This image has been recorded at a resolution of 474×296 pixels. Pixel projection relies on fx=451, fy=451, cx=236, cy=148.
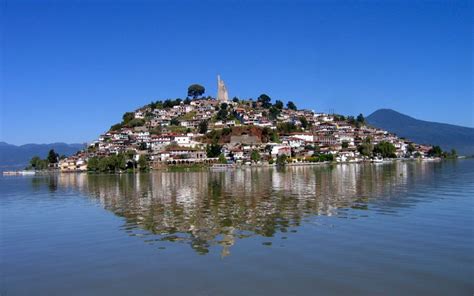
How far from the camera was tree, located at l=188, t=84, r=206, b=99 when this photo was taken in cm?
17562

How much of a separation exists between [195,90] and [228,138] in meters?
57.0

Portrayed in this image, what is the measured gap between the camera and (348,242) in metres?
13.5

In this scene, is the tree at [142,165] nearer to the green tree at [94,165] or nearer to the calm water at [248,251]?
the green tree at [94,165]

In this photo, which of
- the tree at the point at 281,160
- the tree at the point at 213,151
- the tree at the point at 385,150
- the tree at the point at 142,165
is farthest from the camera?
the tree at the point at 385,150

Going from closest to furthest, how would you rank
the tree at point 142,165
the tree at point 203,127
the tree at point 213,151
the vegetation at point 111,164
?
the vegetation at point 111,164 < the tree at point 142,165 < the tree at point 213,151 < the tree at point 203,127

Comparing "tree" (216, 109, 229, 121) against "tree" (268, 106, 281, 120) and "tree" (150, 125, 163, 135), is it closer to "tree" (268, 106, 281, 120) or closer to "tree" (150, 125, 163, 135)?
"tree" (268, 106, 281, 120)

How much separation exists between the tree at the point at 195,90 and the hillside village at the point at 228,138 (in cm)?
323

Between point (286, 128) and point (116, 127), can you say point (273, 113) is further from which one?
point (116, 127)

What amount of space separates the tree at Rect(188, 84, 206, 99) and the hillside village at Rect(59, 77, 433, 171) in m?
3.23

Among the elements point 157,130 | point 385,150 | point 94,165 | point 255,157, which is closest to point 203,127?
point 157,130

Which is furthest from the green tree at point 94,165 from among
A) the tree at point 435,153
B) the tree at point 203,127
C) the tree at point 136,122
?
the tree at point 435,153

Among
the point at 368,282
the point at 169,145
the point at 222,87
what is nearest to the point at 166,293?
the point at 368,282

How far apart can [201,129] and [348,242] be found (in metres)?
119

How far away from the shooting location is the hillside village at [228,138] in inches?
4254
